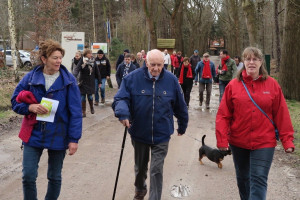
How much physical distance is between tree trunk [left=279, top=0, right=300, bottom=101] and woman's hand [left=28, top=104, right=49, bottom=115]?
13.5m

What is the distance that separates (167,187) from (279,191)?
1649 mm

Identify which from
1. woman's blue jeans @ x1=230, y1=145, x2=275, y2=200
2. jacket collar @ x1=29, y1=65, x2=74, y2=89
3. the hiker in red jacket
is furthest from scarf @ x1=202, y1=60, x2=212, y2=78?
jacket collar @ x1=29, y1=65, x2=74, y2=89

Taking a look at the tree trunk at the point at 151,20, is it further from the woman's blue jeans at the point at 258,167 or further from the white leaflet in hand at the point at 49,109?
the white leaflet in hand at the point at 49,109

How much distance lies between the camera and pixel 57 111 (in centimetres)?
416

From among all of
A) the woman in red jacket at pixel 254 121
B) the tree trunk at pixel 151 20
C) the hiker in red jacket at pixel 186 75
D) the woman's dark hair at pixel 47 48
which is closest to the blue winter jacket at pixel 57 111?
the woman's dark hair at pixel 47 48

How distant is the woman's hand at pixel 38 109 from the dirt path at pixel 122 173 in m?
1.86

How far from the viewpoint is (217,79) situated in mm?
13688

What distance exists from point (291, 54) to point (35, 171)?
539 inches

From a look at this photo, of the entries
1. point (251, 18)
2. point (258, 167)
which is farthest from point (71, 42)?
point (258, 167)

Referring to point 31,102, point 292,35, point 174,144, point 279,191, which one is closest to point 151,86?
point 31,102

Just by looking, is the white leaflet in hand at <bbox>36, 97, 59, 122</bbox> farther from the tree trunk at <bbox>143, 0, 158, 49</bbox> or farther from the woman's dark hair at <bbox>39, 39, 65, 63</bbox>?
the tree trunk at <bbox>143, 0, 158, 49</bbox>

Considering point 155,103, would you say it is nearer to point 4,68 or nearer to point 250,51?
point 250,51

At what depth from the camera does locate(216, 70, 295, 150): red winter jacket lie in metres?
4.11

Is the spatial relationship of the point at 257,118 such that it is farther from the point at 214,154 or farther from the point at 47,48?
the point at 214,154
